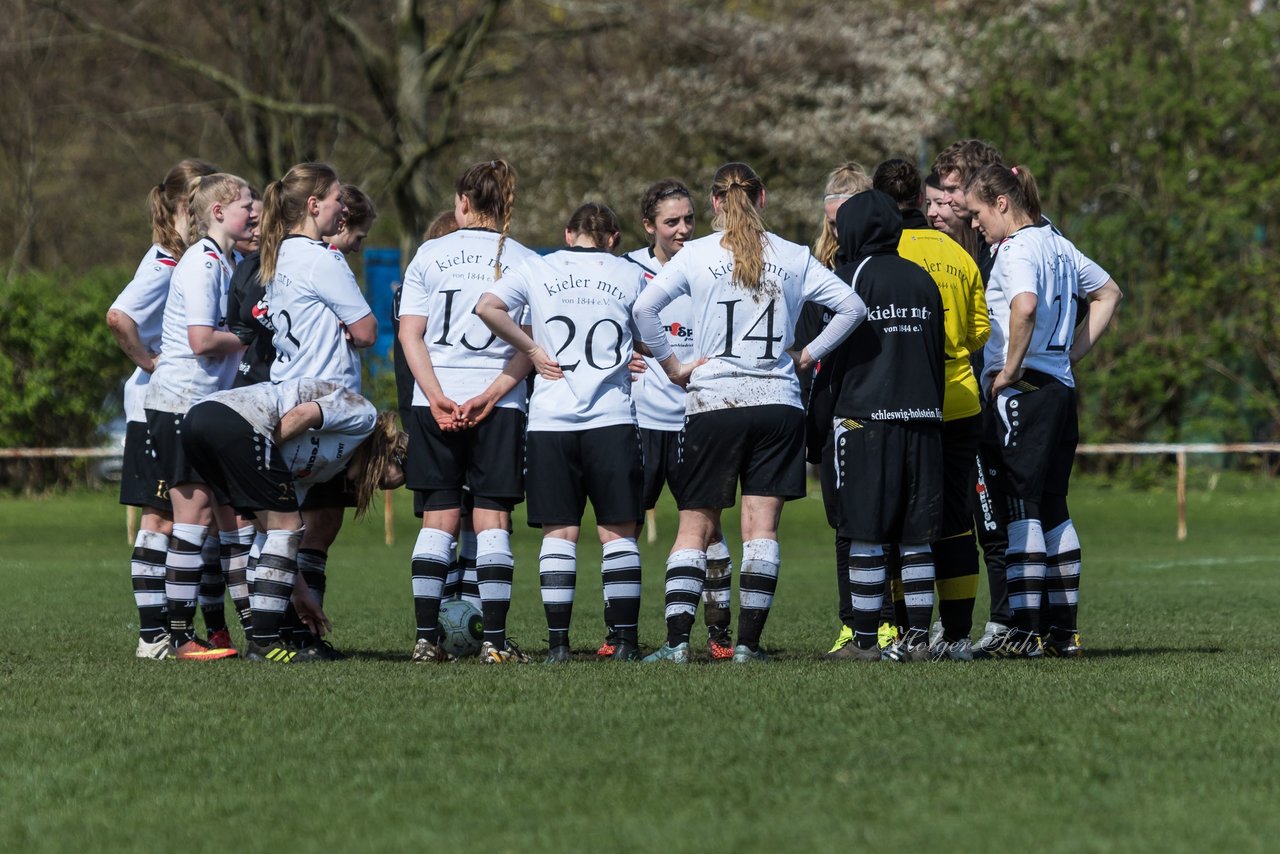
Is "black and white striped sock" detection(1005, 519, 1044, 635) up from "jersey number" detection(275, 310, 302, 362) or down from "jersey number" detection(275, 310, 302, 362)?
down

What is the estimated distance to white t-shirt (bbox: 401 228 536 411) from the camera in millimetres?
8070

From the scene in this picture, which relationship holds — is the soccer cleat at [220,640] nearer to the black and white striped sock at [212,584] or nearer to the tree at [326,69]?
the black and white striped sock at [212,584]

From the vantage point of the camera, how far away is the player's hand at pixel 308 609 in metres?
8.67

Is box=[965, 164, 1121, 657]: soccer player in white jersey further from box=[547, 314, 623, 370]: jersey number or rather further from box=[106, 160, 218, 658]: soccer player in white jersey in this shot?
box=[106, 160, 218, 658]: soccer player in white jersey

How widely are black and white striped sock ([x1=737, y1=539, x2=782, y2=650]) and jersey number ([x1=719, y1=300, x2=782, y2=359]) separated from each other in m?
0.86

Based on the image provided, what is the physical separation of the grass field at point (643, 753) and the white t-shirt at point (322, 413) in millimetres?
949

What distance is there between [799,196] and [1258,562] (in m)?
18.6

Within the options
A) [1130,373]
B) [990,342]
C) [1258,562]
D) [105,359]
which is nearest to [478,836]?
[990,342]

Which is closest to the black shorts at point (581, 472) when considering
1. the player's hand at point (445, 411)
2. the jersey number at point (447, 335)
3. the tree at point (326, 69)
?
the player's hand at point (445, 411)

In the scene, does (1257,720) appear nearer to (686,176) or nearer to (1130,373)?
(1130,373)

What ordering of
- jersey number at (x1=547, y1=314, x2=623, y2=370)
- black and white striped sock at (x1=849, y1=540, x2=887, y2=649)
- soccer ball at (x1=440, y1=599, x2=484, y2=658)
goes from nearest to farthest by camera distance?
jersey number at (x1=547, y1=314, x2=623, y2=370) < black and white striped sock at (x1=849, y1=540, x2=887, y2=649) < soccer ball at (x1=440, y1=599, x2=484, y2=658)

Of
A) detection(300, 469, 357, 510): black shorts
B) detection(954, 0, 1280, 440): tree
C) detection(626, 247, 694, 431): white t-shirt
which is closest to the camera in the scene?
detection(300, 469, 357, 510): black shorts

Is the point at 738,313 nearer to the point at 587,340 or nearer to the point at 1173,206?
the point at 587,340

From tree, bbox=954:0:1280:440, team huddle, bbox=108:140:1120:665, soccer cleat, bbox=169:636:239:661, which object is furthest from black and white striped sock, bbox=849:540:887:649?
tree, bbox=954:0:1280:440
